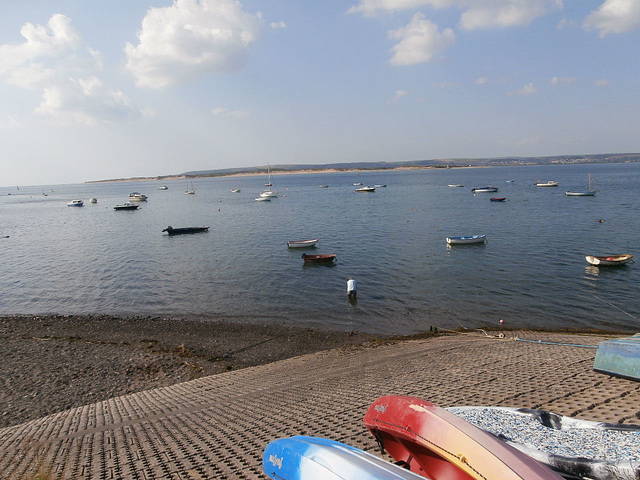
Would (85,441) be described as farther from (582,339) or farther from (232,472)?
(582,339)

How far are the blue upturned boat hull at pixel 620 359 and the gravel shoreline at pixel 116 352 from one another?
402 inches

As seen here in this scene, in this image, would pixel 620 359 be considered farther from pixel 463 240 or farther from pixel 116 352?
pixel 463 240

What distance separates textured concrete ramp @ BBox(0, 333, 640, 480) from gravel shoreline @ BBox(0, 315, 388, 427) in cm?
210

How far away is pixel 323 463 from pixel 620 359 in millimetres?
10281

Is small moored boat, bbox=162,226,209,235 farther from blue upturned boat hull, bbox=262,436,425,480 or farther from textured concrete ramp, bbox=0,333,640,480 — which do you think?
blue upturned boat hull, bbox=262,436,425,480

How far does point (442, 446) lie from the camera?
153 inches

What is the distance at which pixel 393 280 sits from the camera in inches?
1131

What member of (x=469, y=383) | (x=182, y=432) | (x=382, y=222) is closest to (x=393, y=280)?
(x=469, y=383)

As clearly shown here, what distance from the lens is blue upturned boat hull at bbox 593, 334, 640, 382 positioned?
9.59 m

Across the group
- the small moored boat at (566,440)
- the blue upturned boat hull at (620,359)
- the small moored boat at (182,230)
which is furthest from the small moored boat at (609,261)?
the small moored boat at (182,230)

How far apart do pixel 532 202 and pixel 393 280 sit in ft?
198

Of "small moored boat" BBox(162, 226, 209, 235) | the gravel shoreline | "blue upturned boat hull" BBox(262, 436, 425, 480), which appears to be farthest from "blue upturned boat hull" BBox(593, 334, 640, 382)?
"small moored boat" BBox(162, 226, 209, 235)

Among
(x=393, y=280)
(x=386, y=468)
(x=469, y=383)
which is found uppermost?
(x=386, y=468)

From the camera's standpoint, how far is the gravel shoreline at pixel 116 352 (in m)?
13.4
